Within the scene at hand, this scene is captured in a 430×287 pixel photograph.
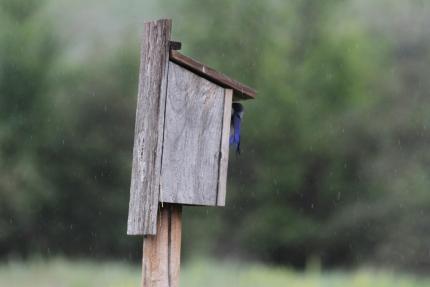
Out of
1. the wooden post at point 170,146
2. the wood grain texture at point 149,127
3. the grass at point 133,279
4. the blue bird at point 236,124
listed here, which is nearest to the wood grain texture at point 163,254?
the wooden post at point 170,146

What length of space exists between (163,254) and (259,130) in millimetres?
13820

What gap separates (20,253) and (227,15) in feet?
24.6

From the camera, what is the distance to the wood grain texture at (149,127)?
3.58 metres

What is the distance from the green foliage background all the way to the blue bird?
33.2 ft

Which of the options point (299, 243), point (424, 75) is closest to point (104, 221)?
point (299, 243)

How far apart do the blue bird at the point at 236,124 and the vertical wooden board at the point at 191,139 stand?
9.3 inches

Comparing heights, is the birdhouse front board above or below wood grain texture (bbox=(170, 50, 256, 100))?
below

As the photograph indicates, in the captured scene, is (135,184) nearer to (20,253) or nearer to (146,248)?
(146,248)

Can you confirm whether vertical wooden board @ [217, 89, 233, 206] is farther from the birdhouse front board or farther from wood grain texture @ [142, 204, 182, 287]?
wood grain texture @ [142, 204, 182, 287]

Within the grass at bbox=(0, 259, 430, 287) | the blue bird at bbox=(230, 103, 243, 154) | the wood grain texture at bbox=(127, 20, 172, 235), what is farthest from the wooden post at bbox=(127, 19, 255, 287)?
the grass at bbox=(0, 259, 430, 287)

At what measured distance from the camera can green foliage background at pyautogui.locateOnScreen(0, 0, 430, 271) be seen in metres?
14.8

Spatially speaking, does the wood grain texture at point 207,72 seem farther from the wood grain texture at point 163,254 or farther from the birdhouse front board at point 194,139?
the wood grain texture at point 163,254

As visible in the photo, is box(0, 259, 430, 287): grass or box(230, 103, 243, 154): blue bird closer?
box(230, 103, 243, 154): blue bird

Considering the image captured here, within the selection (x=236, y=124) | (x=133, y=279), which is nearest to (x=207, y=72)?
(x=236, y=124)
